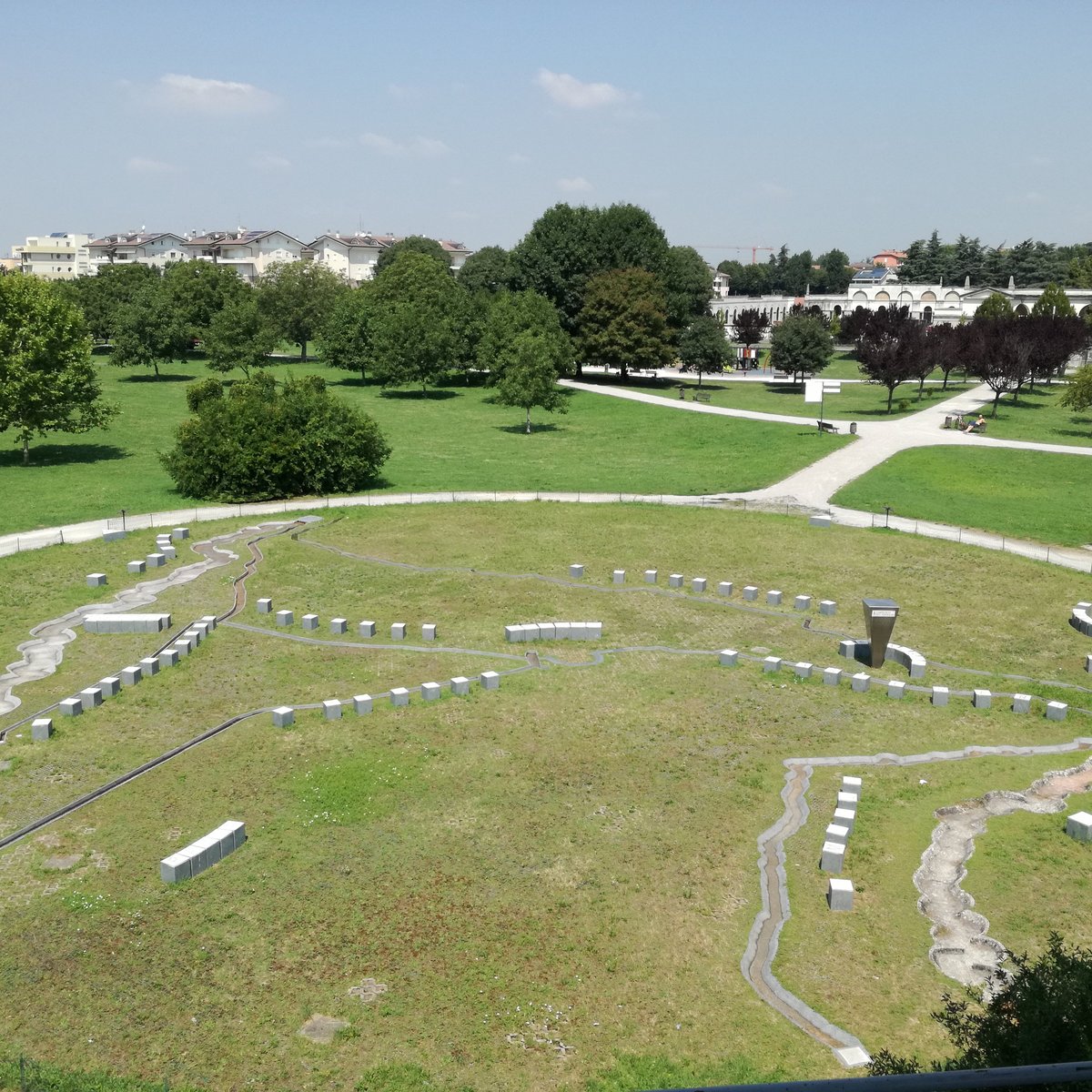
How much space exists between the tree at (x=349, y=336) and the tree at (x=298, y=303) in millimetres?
8486

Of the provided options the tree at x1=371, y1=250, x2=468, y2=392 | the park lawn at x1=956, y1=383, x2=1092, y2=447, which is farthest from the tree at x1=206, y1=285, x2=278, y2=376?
the park lawn at x1=956, y1=383, x2=1092, y2=447

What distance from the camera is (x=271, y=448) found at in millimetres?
45656

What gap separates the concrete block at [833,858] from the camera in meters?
17.0

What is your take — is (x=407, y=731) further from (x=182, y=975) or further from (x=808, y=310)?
(x=808, y=310)

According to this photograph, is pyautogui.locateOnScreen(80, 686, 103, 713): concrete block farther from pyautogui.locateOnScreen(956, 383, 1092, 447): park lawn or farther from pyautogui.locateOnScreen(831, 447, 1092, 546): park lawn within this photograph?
pyautogui.locateOnScreen(956, 383, 1092, 447): park lawn

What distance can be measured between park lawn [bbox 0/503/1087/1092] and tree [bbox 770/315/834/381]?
62407 mm

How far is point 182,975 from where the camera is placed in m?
14.1

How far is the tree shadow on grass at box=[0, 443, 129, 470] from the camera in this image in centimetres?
5575

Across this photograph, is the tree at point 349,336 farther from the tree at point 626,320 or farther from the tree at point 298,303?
the tree at point 626,320

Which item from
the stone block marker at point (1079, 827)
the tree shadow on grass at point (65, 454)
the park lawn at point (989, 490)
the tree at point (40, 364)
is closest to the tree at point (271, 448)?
the tree at point (40, 364)

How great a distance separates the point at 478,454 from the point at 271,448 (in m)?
17.0

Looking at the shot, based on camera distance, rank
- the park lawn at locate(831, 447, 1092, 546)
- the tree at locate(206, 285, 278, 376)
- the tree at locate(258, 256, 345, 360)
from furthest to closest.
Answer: the tree at locate(258, 256, 345, 360) < the tree at locate(206, 285, 278, 376) < the park lawn at locate(831, 447, 1092, 546)

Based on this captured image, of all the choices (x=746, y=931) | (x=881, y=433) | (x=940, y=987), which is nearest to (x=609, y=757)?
(x=746, y=931)

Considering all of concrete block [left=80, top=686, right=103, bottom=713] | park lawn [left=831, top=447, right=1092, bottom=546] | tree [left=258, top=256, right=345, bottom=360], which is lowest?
concrete block [left=80, top=686, right=103, bottom=713]
